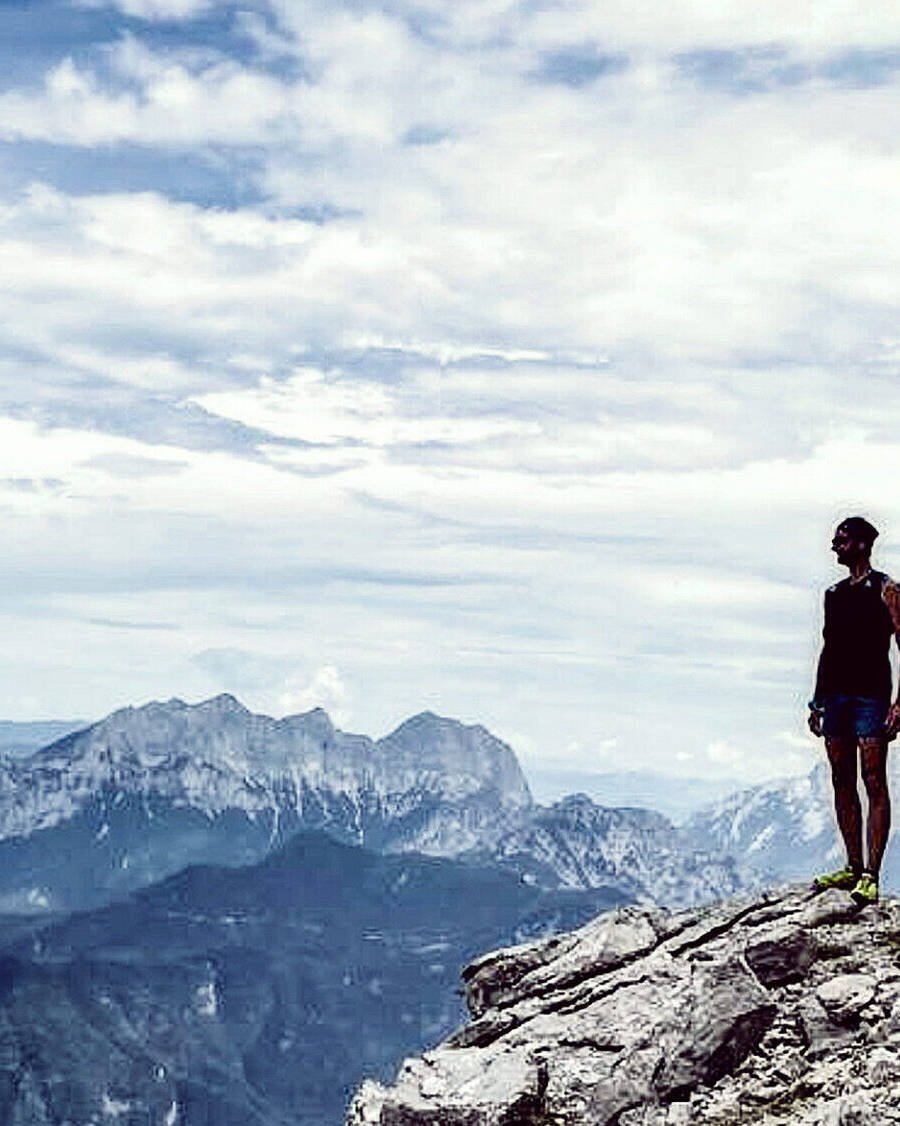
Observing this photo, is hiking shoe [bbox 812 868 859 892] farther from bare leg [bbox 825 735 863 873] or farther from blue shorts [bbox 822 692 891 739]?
blue shorts [bbox 822 692 891 739]

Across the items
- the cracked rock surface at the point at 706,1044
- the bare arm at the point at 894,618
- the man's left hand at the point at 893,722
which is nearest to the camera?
the cracked rock surface at the point at 706,1044

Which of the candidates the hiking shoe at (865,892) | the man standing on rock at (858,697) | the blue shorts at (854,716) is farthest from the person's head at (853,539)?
the hiking shoe at (865,892)

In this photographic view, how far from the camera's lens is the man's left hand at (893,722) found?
21.9m

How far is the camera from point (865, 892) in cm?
2233

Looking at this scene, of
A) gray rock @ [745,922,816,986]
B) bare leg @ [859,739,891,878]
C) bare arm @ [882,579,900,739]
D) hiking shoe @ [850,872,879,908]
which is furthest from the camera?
bare leg @ [859,739,891,878]

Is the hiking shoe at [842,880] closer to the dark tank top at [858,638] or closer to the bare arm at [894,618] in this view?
the bare arm at [894,618]

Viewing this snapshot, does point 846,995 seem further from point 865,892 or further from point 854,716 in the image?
point 854,716

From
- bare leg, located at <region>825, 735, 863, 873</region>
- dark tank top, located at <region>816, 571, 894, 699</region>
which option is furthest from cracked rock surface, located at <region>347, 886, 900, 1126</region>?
dark tank top, located at <region>816, 571, 894, 699</region>

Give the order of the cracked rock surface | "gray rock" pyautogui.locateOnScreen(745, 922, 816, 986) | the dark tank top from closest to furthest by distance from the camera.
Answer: the cracked rock surface < "gray rock" pyautogui.locateOnScreen(745, 922, 816, 986) < the dark tank top

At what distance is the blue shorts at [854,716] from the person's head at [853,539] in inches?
85.6

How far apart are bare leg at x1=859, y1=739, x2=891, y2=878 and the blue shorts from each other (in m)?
0.18

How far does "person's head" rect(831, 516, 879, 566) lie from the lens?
22.0 m

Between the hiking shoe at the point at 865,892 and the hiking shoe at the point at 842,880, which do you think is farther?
the hiking shoe at the point at 842,880

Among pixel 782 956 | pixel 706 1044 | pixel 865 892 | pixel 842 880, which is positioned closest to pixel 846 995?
pixel 782 956
